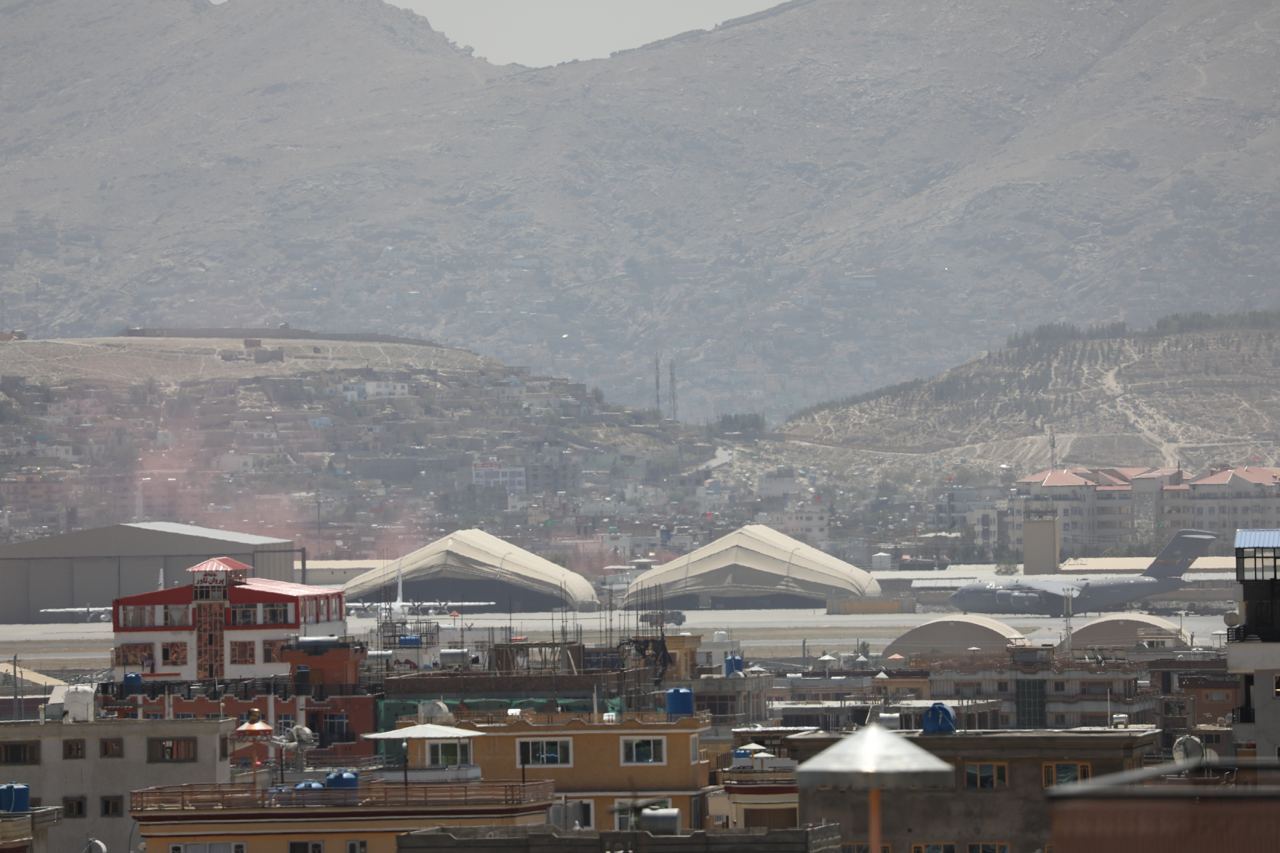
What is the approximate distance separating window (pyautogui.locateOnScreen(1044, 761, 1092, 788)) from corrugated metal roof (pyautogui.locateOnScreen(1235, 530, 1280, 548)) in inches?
289

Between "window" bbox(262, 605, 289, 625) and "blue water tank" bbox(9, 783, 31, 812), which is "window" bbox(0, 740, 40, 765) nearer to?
"blue water tank" bbox(9, 783, 31, 812)

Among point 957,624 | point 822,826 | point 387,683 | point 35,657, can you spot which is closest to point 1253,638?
point 822,826

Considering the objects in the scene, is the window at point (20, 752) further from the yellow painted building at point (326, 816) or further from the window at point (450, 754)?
the yellow painted building at point (326, 816)

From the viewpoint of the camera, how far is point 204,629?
7850cm

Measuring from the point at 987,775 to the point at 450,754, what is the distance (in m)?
8.57

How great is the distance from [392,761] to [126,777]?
3.62 meters

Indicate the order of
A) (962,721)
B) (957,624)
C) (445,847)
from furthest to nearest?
(957,624) → (962,721) → (445,847)

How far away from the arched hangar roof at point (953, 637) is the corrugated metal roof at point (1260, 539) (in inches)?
3854

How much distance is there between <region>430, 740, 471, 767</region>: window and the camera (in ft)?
118

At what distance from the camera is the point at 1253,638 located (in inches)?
1432

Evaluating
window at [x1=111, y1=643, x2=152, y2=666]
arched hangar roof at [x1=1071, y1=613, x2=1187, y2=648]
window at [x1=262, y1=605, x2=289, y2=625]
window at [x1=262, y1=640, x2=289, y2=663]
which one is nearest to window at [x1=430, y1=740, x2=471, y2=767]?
window at [x1=262, y1=640, x2=289, y2=663]

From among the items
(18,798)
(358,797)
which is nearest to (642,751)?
(358,797)

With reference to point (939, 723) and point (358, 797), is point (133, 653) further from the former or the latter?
point (939, 723)

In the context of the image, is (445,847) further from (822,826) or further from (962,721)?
(962,721)
